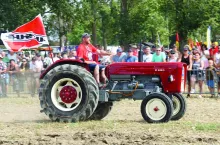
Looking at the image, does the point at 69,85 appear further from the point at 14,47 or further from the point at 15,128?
the point at 14,47

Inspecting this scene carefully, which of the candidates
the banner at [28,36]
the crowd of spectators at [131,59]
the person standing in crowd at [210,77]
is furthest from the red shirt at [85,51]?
the person standing in crowd at [210,77]

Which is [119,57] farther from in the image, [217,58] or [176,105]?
[176,105]

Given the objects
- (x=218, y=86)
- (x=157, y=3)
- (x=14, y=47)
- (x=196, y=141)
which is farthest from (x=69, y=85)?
(x=157, y=3)

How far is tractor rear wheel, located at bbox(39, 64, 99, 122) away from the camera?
11.1 metres

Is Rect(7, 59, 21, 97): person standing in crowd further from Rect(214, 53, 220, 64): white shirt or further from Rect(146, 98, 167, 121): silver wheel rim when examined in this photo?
Rect(146, 98, 167, 121): silver wheel rim

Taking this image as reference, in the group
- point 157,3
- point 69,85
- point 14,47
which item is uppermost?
point 157,3

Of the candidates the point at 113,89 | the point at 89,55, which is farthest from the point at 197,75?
the point at 89,55

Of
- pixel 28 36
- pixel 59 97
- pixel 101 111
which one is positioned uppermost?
pixel 28 36

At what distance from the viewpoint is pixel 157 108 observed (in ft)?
35.8

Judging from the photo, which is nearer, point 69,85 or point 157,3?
point 69,85

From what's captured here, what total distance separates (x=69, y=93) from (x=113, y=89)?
907 millimetres

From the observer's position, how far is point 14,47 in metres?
12.9

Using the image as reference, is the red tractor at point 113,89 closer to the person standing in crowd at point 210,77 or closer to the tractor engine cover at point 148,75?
the tractor engine cover at point 148,75

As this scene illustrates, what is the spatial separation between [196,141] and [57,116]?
3545 millimetres
